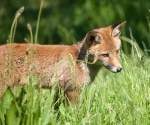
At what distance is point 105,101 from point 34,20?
1080cm

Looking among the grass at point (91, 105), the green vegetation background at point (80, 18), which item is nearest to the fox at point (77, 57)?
the grass at point (91, 105)

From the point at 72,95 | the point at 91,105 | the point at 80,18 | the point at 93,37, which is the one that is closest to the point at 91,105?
the point at 91,105

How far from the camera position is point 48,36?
1575 cm

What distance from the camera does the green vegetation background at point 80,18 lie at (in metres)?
14.8

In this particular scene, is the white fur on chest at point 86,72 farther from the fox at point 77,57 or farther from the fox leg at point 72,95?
the fox leg at point 72,95

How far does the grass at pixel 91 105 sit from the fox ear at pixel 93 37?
0.71 m

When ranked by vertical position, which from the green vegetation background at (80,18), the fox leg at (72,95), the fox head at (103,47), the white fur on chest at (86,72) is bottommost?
the fox leg at (72,95)

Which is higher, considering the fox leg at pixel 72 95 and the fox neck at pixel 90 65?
the fox neck at pixel 90 65

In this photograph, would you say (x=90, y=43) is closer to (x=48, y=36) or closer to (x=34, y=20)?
(x=48, y=36)

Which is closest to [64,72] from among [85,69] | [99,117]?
[85,69]

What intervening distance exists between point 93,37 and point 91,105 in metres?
1.69

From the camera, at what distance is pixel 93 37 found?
315 inches

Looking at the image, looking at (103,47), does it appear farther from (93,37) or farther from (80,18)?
(80,18)

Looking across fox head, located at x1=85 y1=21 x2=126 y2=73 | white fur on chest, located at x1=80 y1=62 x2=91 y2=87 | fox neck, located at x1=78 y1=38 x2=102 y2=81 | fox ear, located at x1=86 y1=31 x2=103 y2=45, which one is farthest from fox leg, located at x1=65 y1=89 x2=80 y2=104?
fox ear, located at x1=86 y1=31 x2=103 y2=45
